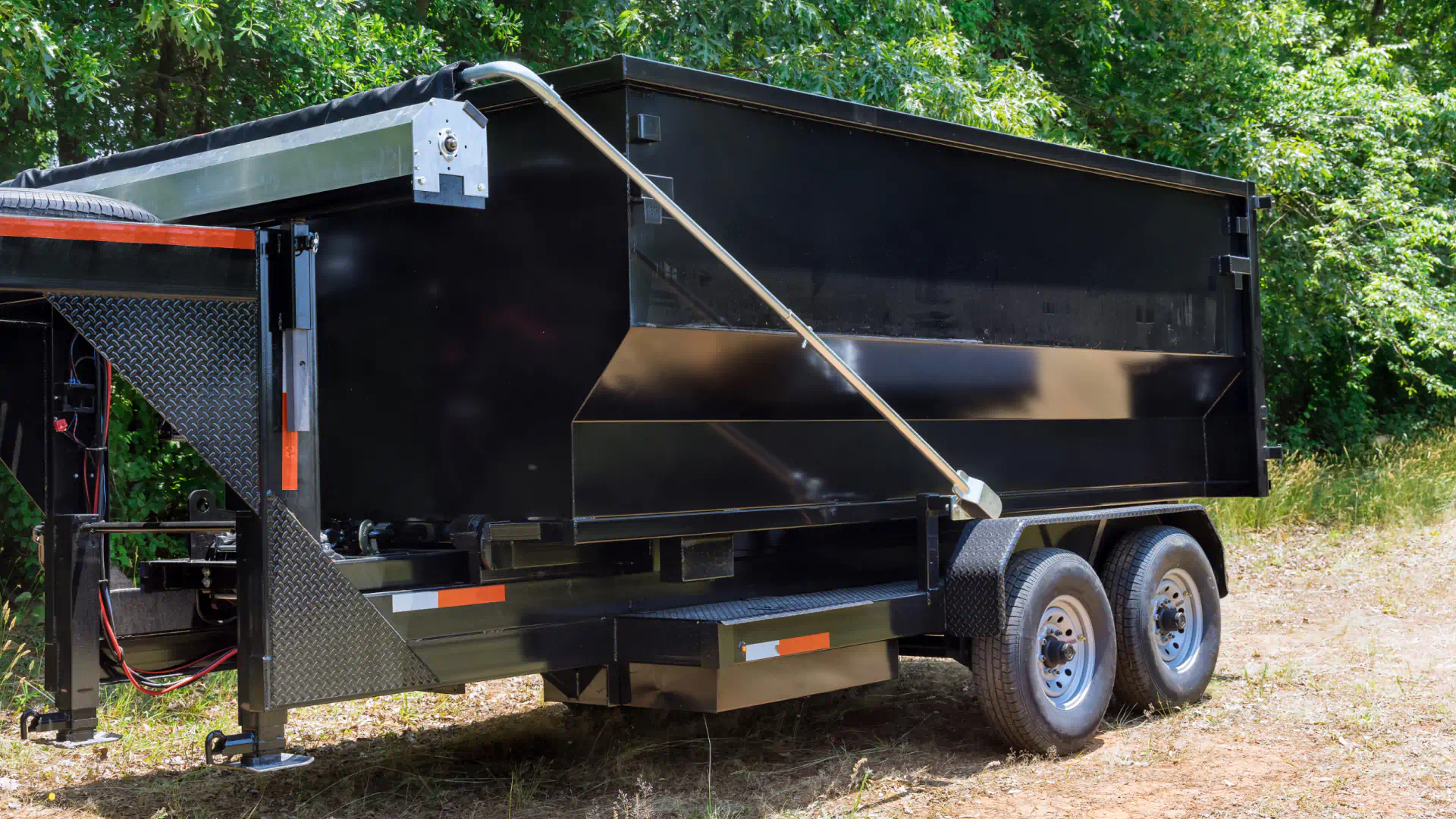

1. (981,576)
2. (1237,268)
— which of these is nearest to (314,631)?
(981,576)

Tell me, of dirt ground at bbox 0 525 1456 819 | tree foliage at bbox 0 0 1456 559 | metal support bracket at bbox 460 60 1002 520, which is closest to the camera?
metal support bracket at bbox 460 60 1002 520

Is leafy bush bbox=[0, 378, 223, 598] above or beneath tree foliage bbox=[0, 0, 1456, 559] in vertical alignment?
beneath

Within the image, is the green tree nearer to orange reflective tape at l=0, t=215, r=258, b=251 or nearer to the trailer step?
the trailer step

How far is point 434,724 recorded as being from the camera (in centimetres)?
656

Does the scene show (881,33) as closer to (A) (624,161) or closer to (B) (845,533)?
(B) (845,533)

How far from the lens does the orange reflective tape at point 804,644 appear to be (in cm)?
485

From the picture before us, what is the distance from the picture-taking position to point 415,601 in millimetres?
4238

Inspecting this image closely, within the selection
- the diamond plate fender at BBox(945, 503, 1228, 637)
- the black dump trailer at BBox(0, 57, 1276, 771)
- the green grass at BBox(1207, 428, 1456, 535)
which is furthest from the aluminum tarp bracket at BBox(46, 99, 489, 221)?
the green grass at BBox(1207, 428, 1456, 535)

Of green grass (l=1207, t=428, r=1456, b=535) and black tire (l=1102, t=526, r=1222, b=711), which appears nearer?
black tire (l=1102, t=526, r=1222, b=711)

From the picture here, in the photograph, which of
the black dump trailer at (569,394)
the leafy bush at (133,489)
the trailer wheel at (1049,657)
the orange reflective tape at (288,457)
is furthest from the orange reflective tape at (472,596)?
the leafy bush at (133,489)

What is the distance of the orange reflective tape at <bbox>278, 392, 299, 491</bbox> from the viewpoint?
3984 millimetres

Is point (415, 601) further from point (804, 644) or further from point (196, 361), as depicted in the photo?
point (804, 644)

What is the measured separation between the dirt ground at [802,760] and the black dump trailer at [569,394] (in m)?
0.39

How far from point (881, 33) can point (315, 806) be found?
7548 mm
